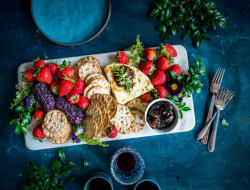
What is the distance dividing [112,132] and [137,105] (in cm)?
34

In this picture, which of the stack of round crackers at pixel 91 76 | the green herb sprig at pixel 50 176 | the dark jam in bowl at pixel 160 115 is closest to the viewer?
the dark jam in bowl at pixel 160 115

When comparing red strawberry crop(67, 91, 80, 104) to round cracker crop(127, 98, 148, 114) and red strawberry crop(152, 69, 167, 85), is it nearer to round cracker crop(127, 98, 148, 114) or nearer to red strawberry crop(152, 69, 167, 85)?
round cracker crop(127, 98, 148, 114)

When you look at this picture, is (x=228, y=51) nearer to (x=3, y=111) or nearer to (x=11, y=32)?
(x=11, y=32)

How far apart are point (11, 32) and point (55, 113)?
0.97 metres

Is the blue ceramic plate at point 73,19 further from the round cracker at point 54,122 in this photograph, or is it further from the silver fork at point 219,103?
the silver fork at point 219,103

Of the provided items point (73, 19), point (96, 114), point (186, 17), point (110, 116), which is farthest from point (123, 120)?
point (186, 17)

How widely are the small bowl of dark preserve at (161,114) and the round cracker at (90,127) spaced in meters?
0.46

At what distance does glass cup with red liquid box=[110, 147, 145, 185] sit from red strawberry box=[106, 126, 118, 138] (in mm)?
149

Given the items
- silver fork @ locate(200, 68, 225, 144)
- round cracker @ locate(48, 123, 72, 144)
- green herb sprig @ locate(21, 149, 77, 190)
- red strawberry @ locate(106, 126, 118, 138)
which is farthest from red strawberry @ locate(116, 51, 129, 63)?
green herb sprig @ locate(21, 149, 77, 190)

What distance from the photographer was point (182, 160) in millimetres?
1949

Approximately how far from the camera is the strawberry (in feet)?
5.68

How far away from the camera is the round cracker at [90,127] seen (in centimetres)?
168

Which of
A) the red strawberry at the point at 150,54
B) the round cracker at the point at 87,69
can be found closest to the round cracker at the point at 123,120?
the round cracker at the point at 87,69

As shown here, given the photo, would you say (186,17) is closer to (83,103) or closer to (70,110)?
(83,103)
